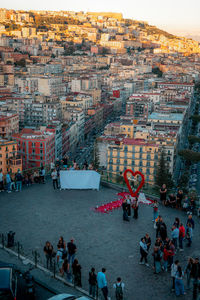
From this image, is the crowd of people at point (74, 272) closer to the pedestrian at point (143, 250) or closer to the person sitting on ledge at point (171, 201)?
the pedestrian at point (143, 250)

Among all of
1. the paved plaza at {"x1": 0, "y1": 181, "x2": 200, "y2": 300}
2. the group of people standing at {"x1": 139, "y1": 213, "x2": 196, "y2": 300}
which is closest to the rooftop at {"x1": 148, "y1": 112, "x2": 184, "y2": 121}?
the paved plaza at {"x1": 0, "y1": 181, "x2": 200, "y2": 300}

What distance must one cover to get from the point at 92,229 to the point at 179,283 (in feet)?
8.91

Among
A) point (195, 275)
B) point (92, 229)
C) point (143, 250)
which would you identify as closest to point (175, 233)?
point (143, 250)

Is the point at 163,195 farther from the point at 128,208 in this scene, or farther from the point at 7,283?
the point at 7,283

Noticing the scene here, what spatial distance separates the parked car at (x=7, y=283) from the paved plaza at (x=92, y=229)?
53.2 inches

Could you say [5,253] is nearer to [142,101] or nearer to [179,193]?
[179,193]

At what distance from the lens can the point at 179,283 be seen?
6207 millimetres

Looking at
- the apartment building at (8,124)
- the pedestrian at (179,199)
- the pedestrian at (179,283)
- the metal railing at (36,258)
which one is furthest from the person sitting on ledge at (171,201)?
the apartment building at (8,124)

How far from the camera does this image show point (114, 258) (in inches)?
288

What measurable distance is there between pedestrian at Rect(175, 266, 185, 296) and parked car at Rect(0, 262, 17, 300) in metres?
2.62

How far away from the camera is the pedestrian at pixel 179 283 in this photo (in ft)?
20.2

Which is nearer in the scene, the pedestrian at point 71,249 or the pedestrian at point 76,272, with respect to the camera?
the pedestrian at point 76,272

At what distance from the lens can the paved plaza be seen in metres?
6.71

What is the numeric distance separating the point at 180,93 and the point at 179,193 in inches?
Answer: 2164
